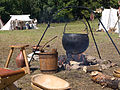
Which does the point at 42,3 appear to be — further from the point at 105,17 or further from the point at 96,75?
the point at 96,75

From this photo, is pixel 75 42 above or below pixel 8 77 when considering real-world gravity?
below

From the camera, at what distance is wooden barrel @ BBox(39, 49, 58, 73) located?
5.80m

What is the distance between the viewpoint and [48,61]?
19.1ft

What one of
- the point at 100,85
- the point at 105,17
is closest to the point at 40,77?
the point at 100,85

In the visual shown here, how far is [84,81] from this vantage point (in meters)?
5.28

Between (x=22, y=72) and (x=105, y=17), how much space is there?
20.1 meters

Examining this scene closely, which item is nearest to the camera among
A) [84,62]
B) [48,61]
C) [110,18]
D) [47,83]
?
[47,83]

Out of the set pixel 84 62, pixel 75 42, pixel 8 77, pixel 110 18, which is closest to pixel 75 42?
pixel 75 42

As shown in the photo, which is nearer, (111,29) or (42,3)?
(111,29)

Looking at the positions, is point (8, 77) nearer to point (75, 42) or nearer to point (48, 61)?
point (48, 61)

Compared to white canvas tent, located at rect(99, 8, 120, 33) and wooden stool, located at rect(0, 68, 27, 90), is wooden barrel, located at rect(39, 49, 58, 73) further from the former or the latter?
white canvas tent, located at rect(99, 8, 120, 33)

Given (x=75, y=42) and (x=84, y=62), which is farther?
(x=84, y=62)

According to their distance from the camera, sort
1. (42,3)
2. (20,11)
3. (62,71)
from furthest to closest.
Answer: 1. (42,3)
2. (20,11)
3. (62,71)

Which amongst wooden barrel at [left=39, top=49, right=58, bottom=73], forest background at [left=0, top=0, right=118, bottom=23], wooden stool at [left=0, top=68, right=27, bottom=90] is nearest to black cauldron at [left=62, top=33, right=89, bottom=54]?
wooden barrel at [left=39, top=49, right=58, bottom=73]
